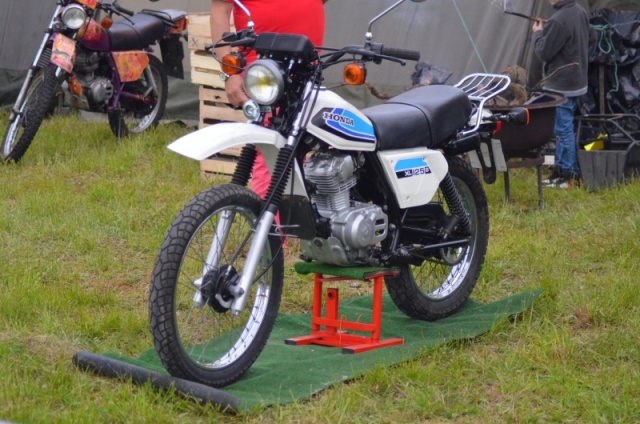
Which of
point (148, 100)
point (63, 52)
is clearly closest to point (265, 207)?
point (63, 52)

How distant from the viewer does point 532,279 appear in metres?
5.60

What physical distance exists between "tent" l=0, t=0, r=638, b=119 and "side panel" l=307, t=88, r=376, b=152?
4.96m

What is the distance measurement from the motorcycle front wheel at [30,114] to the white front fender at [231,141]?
14.0 feet

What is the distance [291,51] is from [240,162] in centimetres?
47

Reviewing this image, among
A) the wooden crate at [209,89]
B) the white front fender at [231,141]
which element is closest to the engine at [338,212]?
the white front fender at [231,141]

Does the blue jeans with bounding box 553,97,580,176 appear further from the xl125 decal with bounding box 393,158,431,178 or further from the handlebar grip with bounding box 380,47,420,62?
the handlebar grip with bounding box 380,47,420,62

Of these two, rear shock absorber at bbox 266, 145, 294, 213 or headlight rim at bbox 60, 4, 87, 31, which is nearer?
rear shock absorber at bbox 266, 145, 294, 213

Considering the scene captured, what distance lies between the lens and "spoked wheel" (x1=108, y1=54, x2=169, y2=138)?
9164 millimetres

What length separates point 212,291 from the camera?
382cm

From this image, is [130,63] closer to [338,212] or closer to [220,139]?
[338,212]

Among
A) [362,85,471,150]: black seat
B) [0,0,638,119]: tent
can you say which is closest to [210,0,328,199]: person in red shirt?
[362,85,471,150]: black seat

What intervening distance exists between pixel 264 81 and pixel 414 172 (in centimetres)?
84

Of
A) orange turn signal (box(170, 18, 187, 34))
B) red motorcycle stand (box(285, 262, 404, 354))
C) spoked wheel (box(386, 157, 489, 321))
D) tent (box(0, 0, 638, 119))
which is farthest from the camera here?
orange turn signal (box(170, 18, 187, 34))

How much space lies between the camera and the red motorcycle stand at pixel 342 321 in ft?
14.2
